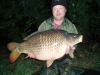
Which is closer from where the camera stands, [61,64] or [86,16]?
[61,64]

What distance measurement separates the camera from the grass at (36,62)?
4.52 m

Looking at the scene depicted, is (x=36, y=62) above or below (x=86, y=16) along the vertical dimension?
below

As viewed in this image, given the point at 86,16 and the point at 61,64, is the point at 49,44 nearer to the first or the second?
the point at 61,64

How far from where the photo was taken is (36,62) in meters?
5.14

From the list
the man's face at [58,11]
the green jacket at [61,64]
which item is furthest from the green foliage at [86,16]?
the man's face at [58,11]

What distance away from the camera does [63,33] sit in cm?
269

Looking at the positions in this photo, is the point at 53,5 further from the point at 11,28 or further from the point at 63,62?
the point at 11,28

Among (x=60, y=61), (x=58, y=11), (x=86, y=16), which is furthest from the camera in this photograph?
(x=86, y=16)

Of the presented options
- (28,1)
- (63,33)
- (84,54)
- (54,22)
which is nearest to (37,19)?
Answer: (28,1)

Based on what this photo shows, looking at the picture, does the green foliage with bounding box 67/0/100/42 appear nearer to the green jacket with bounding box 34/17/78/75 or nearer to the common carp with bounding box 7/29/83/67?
the green jacket with bounding box 34/17/78/75

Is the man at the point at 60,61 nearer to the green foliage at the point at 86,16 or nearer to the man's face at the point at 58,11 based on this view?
the man's face at the point at 58,11

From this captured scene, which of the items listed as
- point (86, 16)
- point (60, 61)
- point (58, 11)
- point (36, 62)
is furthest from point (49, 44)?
point (86, 16)

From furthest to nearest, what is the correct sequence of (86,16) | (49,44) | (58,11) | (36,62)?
(86,16)
(36,62)
(58,11)
(49,44)

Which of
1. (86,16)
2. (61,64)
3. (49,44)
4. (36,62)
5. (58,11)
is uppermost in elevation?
(58,11)
